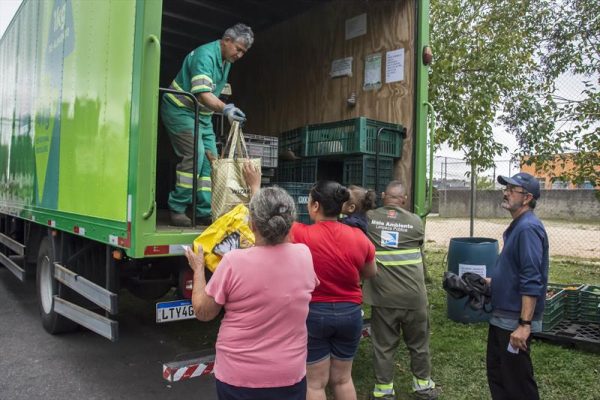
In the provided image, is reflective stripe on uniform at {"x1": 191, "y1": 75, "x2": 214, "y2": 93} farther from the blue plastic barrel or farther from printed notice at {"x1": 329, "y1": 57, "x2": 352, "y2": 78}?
the blue plastic barrel

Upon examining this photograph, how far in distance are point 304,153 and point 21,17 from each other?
152 inches

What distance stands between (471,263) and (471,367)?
1.45m

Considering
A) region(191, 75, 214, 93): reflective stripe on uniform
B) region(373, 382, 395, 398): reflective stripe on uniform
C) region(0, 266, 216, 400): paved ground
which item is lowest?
region(0, 266, 216, 400): paved ground

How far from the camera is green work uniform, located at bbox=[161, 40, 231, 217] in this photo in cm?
374

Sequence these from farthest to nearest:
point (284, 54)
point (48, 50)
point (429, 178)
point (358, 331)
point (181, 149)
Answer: point (284, 54), point (48, 50), point (429, 178), point (181, 149), point (358, 331)

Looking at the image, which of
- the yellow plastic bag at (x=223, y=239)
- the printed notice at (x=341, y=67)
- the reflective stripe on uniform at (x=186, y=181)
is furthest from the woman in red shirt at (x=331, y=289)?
the printed notice at (x=341, y=67)

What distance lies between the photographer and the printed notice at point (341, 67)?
16.2 feet

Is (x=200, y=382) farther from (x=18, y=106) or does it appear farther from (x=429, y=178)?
(x=18, y=106)

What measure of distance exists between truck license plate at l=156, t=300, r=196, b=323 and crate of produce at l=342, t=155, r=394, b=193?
1807 mm

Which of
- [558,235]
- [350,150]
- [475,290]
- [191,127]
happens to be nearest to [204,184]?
[191,127]

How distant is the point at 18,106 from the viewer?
590 centimetres

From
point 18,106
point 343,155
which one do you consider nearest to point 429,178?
point 343,155

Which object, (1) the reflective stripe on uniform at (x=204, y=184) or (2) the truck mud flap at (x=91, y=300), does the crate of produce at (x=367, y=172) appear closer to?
(1) the reflective stripe on uniform at (x=204, y=184)

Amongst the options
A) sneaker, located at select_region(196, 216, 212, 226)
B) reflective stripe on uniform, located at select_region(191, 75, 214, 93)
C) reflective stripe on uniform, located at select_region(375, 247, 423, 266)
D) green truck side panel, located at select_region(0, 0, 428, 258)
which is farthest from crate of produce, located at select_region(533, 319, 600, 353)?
reflective stripe on uniform, located at select_region(191, 75, 214, 93)
